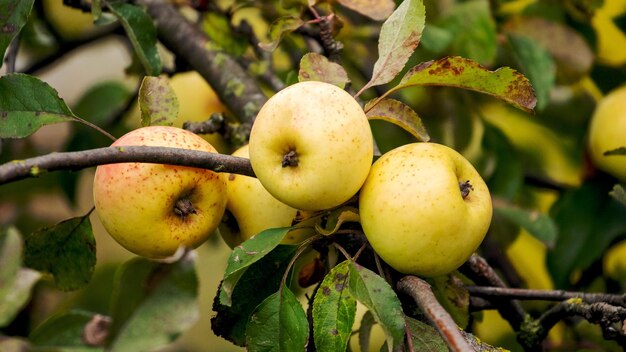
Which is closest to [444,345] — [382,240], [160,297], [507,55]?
[382,240]

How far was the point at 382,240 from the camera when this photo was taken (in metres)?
0.70

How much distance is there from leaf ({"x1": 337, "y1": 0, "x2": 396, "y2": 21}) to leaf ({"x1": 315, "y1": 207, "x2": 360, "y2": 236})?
25 cm

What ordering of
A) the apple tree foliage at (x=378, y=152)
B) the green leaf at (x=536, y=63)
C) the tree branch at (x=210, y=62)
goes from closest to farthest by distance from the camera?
the apple tree foliage at (x=378, y=152), the tree branch at (x=210, y=62), the green leaf at (x=536, y=63)

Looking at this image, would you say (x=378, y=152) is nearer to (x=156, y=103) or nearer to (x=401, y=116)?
(x=401, y=116)

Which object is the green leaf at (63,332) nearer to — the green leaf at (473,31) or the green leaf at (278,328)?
the green leaf at (278,328)

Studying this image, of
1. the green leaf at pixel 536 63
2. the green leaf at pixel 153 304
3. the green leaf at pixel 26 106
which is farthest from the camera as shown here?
the green leaf at pixel 536 63

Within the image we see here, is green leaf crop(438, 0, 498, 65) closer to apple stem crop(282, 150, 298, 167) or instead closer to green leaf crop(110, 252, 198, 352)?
apple stem crop(282, 150, 298, 167)

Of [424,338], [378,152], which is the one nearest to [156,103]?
[378,152]

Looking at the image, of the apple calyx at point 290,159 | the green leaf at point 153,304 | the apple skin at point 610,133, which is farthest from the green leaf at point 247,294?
the apple skin at point 610,133

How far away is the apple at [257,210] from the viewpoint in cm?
78

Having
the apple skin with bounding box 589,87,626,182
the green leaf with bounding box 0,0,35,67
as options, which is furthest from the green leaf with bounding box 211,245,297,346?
the apple skin with bounding box 589,87,626,182

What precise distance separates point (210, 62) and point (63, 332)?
22.4 inches

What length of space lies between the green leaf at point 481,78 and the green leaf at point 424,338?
0.71ft

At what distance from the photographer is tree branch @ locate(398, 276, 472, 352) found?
1.87ft
